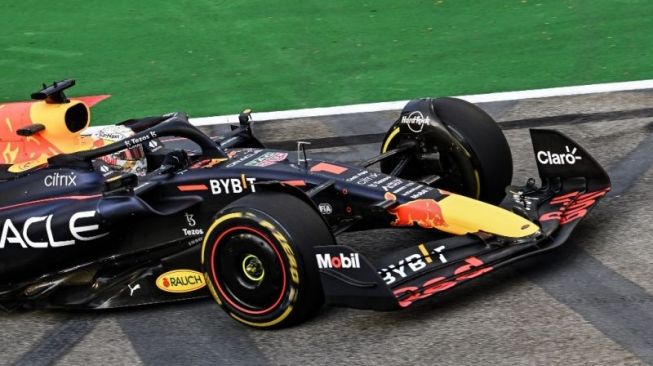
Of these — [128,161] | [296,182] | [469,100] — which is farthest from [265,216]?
[469,100]

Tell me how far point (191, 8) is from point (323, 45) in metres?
2.33

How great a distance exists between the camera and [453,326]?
20.6ft

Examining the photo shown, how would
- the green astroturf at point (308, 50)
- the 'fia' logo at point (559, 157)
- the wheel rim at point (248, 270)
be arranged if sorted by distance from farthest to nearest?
the green astroturf at point (308, 50), the 'fia' logo at point (559, 157), the wheel rim at point (248, 270)

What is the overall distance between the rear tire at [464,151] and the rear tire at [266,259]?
1542mm

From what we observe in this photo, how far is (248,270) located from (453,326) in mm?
1115

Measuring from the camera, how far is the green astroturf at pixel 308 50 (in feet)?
36.1

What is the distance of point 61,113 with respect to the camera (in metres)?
7.73

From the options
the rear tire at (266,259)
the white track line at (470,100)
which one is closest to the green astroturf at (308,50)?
the white track line at (470,100)

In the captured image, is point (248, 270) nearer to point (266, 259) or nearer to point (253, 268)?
point (253, 268)

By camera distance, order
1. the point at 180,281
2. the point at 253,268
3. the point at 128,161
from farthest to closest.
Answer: the point at 128,161 < the point at 180,281 < the point at 253,268

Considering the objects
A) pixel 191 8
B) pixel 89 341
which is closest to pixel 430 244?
pixel 89 341

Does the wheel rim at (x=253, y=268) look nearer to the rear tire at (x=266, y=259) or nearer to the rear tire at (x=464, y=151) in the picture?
the rear tire at (x=266, y=259)

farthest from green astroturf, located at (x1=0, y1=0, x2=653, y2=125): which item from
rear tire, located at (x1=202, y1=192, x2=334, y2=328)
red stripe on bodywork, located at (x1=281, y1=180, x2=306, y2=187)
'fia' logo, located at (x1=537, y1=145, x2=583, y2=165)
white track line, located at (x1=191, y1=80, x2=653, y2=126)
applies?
rear tire, located at (x1=202, y1=192, x2=334, y2=328)

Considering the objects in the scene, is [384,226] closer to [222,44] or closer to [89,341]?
[89,341]
